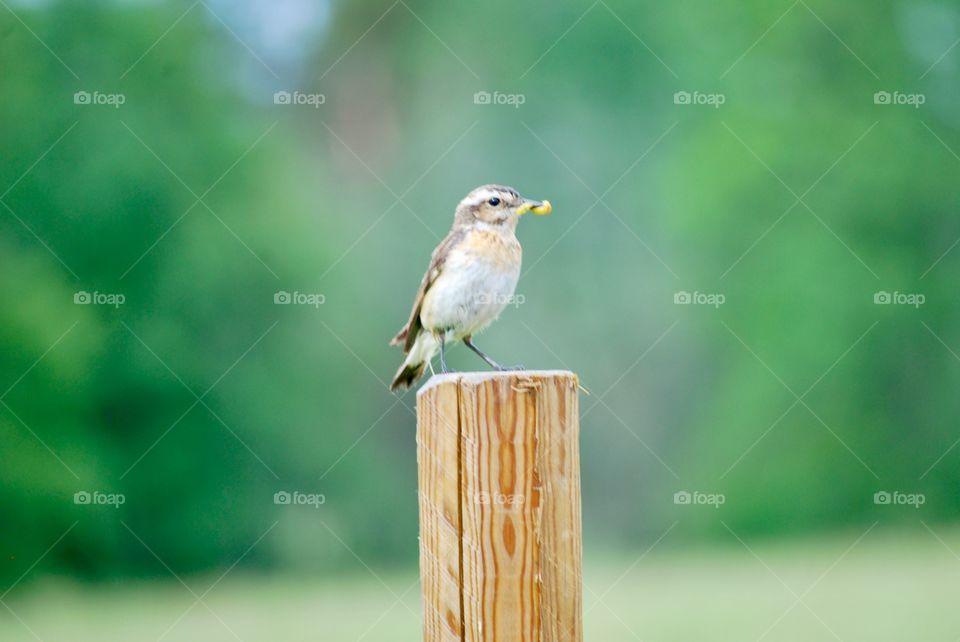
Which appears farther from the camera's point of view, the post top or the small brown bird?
the small brown bird

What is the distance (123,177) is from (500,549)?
13.3 m

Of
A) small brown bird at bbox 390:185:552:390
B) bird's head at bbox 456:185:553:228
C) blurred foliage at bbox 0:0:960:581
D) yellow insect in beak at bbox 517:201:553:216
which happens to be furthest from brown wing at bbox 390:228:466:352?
blurred foliage at bbox 0:0:960:581

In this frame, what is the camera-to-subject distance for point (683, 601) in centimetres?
1094

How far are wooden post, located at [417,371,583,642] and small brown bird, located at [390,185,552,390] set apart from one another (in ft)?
8.73

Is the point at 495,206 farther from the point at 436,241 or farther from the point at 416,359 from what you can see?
the point at 436,241

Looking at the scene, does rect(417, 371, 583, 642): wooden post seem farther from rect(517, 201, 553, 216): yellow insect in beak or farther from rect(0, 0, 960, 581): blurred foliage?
rect(0, 0, 960, 581): blurred foliage

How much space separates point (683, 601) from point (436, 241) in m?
7.10

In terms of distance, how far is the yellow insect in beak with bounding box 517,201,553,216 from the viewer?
5.12m

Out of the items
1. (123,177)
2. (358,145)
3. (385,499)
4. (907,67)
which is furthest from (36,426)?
(907,67)

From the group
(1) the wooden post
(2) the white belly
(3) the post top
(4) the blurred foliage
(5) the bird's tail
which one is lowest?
(1) the wooden post

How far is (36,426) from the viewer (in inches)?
526

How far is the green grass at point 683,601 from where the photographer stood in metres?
9.73

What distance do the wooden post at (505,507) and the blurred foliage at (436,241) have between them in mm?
11716

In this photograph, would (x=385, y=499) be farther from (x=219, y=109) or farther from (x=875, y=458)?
(x=875, y=458)
